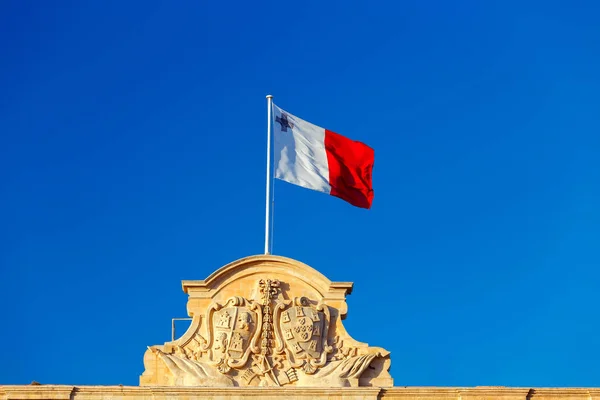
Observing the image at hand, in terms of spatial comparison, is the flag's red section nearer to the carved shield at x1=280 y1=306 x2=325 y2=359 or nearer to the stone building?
the stone building

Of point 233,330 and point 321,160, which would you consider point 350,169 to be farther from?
point 233,330

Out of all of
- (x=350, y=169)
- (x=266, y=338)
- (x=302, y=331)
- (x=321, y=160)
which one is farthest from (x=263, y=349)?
(x=350, y=169)

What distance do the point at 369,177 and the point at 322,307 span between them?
12.6ft

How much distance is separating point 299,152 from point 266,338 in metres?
4.99

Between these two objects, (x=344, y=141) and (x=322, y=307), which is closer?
(x=322, y=307)

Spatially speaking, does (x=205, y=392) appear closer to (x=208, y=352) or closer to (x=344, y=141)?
(x=208, y=352)

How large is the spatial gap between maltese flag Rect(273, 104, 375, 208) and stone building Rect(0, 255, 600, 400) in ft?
8.14

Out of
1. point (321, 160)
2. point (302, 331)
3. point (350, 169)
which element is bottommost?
point (302, 331)

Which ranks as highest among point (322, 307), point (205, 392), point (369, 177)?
point (369, 177)

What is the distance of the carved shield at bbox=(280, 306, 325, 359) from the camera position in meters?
29.5

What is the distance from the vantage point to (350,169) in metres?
32.0

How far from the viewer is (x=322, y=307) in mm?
29969

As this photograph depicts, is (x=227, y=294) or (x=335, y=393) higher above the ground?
(x=227, y=294)

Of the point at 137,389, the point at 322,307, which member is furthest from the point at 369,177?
the point at 137,389
